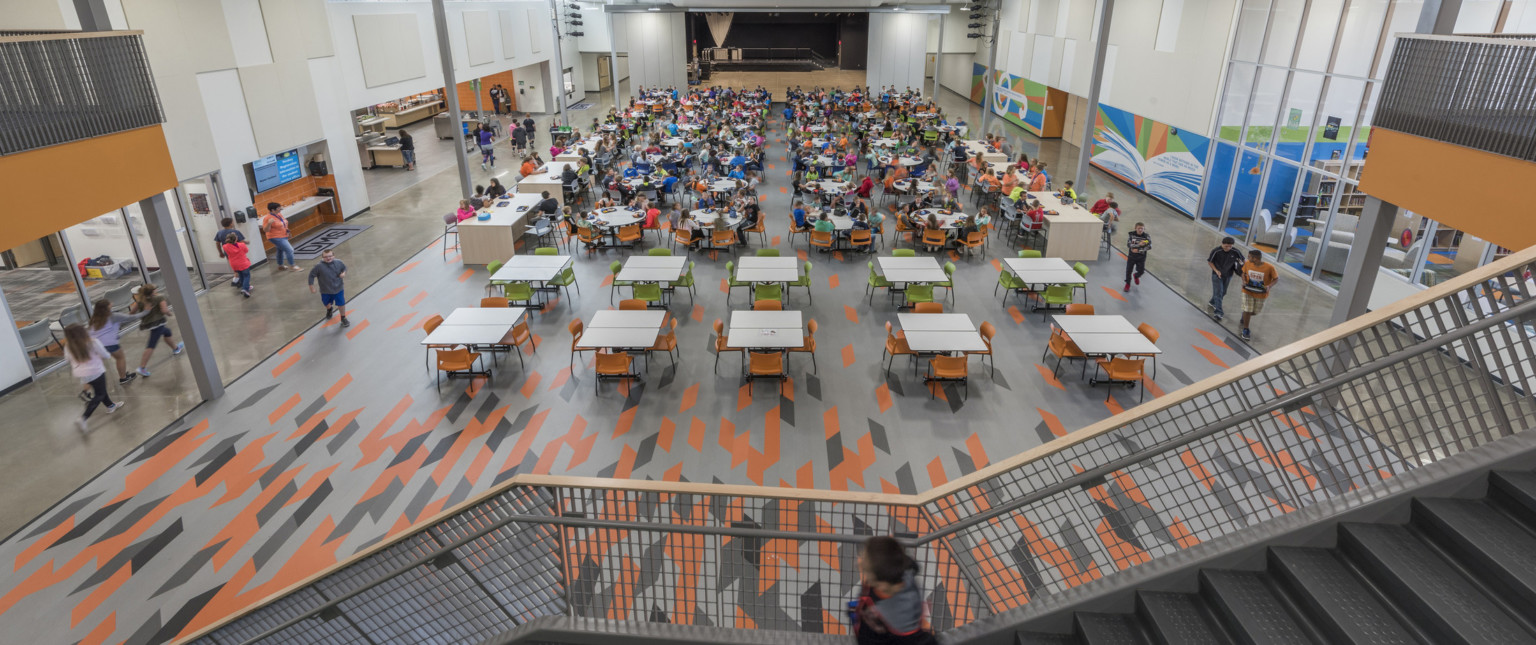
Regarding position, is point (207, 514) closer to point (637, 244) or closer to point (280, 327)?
point (280, 327)

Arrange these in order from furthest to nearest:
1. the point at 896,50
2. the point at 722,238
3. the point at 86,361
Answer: the point at 896,50, the point at 722,238, the point at 86,361

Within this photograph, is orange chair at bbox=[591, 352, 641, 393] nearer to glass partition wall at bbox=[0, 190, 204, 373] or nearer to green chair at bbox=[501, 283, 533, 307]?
green chair at bbox=[501, 283, 533, 307]

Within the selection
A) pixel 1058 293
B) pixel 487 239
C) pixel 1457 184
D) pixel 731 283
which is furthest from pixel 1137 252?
pixel 487 239

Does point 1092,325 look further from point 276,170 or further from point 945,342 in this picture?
point 276,170

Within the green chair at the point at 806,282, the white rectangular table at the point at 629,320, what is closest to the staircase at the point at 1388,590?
the white rectangular table at the point at 629,320

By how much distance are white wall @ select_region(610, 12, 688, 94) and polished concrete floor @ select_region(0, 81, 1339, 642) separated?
2887cm

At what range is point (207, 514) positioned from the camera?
23.9 ft

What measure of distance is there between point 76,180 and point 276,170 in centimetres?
Answer: 855

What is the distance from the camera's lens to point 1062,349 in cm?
942

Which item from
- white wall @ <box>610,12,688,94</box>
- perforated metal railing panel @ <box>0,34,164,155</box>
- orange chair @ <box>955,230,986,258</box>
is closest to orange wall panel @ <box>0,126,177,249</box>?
perforated metal railing panel @ <box>0,34,164,155</box>

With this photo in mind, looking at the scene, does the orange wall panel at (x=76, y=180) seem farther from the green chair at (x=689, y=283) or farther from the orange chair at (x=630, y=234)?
the orange chair at (x=630, y=234)

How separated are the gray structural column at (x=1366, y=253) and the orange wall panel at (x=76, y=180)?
12706mm

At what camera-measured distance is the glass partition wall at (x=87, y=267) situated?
11523 mm

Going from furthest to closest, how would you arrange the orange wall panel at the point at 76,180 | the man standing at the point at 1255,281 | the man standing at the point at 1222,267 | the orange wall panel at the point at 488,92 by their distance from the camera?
the orange wall panel at the point at 488,92, the man standing at the point at 1222,267, the man standing at the point at 1255,281, the orange wall panel at the point at 76,180
